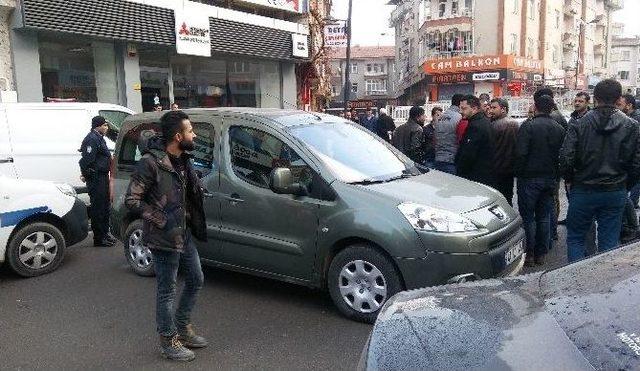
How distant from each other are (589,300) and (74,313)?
4.24m

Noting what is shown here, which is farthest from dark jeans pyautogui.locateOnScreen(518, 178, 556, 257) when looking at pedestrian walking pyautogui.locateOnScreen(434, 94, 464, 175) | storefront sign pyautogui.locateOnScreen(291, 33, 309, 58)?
storefront sign pyautogui.locateOnScreen(291, 33, 309, 58)

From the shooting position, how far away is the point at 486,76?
37688 millimetres

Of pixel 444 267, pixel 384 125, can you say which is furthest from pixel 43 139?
pixel 384 125

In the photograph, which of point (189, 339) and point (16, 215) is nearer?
point (189, 339)

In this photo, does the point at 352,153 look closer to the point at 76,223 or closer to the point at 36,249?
the point at 76,223

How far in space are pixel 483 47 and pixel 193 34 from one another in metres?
29.5

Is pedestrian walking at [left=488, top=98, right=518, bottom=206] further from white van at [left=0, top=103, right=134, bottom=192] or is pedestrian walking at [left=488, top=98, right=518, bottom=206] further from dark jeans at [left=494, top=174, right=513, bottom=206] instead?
white van at [left=0, top=103, right=134, bottom=192]

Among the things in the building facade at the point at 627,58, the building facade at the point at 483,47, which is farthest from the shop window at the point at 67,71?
the building facade at the point at 627,58

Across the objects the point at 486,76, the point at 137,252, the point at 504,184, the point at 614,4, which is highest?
the point at 614,4

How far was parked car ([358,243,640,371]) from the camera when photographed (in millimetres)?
1644

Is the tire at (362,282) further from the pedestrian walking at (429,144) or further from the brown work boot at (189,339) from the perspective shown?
the pedestrian walking at (429,144)

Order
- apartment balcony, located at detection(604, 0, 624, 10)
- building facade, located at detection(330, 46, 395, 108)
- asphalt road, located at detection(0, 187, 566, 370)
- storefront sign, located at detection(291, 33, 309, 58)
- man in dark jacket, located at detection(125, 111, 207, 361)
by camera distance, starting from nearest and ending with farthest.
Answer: man in dark jacket, located at detection(125, 111, 207, 361) → asphalt road, located at detection(0, 187, 566, 370) → storefront sign, located at detection(291, 33, 309, 58) → apartment balcony, located at detection(604, 0, 624, 10) → building facade, located at detection(330, 46, 395, 108)

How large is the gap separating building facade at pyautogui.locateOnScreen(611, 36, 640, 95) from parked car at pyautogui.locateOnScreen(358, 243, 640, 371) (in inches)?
3531

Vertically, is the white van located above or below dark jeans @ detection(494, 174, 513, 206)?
above
